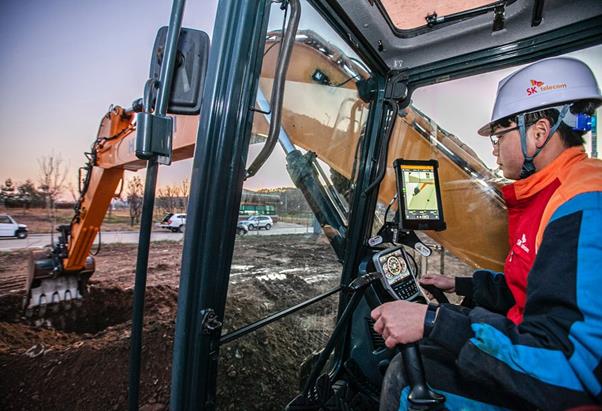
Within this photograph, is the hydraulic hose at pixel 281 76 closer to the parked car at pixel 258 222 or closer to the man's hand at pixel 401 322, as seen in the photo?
the parked car at pixel 258 222

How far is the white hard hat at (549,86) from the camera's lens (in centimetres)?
128

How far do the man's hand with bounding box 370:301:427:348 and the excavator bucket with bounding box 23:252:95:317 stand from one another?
4899 millimetres

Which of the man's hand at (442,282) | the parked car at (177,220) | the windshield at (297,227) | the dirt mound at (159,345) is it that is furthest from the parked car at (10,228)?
the man's hand at (442,282)

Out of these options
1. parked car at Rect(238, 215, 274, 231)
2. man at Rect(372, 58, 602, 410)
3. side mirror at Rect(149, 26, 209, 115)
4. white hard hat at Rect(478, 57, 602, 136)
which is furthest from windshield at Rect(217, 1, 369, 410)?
white hard hat at Rect(478, 57, 602, 136)

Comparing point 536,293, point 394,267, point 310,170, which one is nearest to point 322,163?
point 310,170

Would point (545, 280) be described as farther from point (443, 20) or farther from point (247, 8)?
point (443, 20)

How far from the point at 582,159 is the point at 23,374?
551 cm

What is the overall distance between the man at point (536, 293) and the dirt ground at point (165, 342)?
0.80 m

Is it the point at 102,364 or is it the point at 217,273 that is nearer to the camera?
the point at 217,273

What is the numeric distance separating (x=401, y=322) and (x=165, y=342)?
12.5 ft

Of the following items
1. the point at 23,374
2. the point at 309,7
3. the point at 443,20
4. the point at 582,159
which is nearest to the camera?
the point at 582,159

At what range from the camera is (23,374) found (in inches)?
136

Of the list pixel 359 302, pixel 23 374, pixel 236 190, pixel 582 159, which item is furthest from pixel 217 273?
pixel 23 374

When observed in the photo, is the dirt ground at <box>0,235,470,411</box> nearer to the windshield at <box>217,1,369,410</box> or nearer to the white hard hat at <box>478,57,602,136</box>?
the windshield at <box>217,1,369,410</box>
